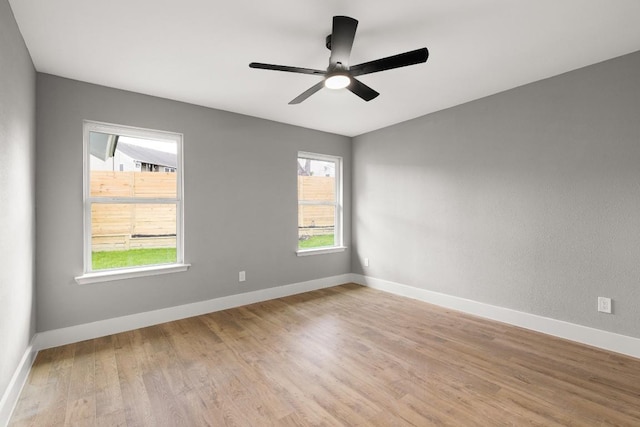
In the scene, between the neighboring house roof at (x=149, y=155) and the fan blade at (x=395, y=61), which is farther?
the neighboring house roof at (x=149, y=155)

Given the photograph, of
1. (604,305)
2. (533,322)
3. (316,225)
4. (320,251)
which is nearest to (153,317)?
(320,251)

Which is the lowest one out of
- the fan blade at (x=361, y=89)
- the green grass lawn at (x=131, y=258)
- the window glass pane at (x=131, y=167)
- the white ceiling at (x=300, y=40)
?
the green grass lawn at (x=131, y=258)

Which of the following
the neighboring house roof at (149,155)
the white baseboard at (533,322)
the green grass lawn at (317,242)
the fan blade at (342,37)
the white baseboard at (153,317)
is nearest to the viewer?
the fan blade at (342,37)

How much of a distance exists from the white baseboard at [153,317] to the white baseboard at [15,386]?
24 centimetres

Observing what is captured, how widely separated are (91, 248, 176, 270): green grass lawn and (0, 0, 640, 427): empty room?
0.02m

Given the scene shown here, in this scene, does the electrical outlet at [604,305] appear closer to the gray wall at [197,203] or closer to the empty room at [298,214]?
the empty room at [298,214]

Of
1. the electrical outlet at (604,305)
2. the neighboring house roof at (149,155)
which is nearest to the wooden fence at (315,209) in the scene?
the neighboring house roof at (149,155)

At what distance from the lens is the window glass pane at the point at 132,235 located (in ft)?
9.95

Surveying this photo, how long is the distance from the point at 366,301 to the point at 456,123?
2.55m

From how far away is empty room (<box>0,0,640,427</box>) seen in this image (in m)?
1.91

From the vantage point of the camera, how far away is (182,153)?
344cm

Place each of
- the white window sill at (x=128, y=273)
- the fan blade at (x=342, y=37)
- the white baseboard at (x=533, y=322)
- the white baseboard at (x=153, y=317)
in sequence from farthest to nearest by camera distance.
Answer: the white window sill at (x=128, y=273) < the white baseboard at (x=153, y=317) < the white baseboard at (x=533, y=322) < the fan blade at (x=342, y=37)

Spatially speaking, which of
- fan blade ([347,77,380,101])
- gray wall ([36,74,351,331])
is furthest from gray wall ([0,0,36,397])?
fan blade ([347,77,380,101])

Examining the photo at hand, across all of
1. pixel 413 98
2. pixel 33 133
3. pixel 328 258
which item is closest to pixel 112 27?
pixel 33 133
